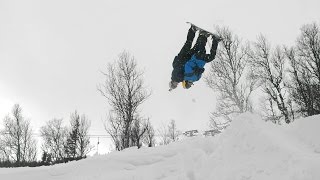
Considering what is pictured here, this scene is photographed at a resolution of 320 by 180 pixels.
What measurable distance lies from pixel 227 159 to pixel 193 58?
357 cm

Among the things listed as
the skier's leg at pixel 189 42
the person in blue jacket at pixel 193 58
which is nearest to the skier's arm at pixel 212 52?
the person in blue jacket at pixel 193 58

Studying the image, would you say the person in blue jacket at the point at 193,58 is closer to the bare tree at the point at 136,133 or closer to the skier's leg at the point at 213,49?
the skier's leg at the point at 213,49

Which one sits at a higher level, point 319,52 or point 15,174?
point 319,52

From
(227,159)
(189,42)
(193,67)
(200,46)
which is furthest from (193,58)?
(227,159)

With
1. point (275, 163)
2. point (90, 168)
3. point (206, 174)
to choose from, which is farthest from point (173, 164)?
point (275, 163)

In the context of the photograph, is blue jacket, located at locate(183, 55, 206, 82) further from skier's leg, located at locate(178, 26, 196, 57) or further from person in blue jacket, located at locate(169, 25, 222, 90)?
skier's leg, located at locate(178, 26, 196, 57)

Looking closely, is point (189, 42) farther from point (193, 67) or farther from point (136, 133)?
point (136, 133)

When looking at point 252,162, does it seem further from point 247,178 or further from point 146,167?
point 146,167

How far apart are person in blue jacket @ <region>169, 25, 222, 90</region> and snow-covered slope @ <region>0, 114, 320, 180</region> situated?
1827 millimetres

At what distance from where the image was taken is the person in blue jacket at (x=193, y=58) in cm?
859

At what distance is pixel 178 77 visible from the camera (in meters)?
8.99

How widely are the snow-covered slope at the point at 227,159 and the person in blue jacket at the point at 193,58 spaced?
1827mm

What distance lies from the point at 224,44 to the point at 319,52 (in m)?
7.38

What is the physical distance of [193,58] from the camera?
345 inches
